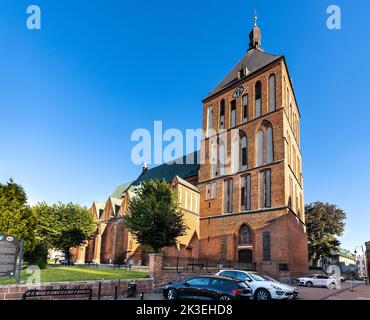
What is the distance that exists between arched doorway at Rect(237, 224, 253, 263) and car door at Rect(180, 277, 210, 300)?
2046 cm

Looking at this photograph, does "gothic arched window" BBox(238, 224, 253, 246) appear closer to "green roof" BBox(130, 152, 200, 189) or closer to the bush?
"green roof" BBox(130, 152, 200, 189)

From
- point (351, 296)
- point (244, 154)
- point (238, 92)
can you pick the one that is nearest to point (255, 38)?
point (238, 92)

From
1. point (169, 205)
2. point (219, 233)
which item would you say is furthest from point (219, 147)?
point (169, 205)

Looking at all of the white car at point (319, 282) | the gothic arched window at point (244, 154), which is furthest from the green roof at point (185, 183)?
the white car at point (319, 282)

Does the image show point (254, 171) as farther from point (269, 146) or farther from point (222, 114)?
point (222, 114)

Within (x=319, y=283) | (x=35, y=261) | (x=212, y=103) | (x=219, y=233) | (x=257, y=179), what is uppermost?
(x=212, y=103)

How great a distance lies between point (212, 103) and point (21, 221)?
30282 mm

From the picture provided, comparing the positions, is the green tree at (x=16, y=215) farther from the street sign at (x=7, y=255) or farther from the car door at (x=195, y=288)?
the car door at (x=195, y=288)

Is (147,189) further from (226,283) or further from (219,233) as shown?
(226,283)

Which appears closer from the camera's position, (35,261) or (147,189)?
(35,261)

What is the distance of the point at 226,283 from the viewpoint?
12.4 metres

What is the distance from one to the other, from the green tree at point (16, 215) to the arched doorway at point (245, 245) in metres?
21.8

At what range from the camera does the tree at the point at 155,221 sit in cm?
2792

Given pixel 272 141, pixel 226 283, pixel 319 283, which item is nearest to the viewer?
pixel 226 283
